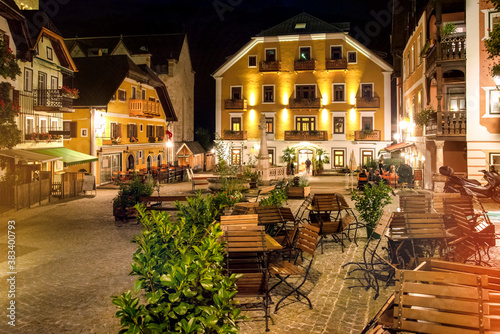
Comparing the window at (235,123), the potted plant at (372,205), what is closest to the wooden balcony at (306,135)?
the window at (235,123)

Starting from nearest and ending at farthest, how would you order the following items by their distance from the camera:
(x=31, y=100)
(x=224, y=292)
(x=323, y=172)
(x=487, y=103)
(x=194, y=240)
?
(x=224, y=292) → (x=194, y=240) → (x=487, y=103) → (x=31, y=100) → (x=323, y=172)

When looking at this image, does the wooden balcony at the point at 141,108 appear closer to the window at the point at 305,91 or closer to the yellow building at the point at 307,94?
the yellow building at the point at 307,94

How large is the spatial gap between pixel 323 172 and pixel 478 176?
60.6ft

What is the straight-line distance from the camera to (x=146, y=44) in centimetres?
4675

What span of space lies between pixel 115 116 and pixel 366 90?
2227 cm

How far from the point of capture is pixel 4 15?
18.8m

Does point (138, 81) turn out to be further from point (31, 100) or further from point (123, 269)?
point (123, 269)

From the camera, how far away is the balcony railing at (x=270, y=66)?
37.9m

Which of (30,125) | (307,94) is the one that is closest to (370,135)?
(307,94)

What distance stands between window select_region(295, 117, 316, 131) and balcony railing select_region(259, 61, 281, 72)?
5115 millimetres

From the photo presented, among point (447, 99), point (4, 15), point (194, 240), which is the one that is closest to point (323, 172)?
point (447, 99)

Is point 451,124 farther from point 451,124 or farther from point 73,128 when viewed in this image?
point 73,128

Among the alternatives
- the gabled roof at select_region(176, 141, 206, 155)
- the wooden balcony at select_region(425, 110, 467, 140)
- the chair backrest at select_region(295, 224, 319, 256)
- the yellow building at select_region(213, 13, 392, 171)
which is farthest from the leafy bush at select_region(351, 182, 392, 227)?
the gabled roof at select_region(176, 141, 206, 155)

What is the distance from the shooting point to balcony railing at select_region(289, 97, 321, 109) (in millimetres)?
37312
